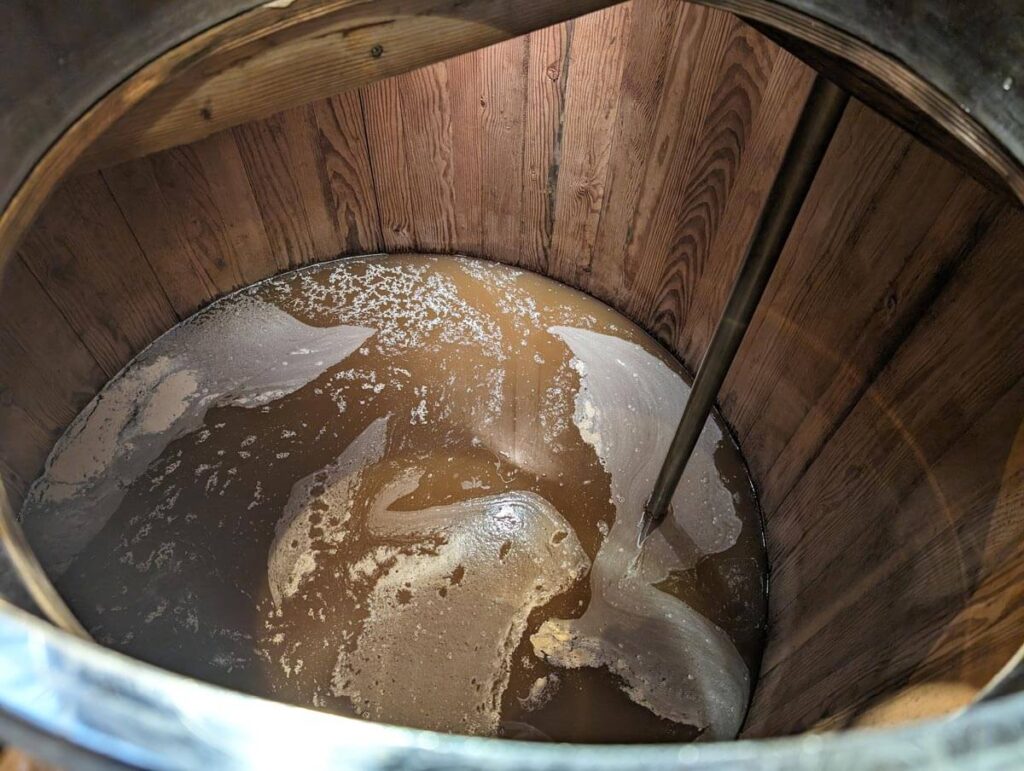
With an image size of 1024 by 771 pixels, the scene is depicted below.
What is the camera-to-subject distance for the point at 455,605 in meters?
1.30

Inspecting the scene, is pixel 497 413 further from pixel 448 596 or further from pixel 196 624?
pixel 196 624

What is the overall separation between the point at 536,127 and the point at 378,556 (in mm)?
1023

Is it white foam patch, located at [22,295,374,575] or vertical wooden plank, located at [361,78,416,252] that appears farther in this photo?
vertical wooden plank, located at [361,78,416,252]

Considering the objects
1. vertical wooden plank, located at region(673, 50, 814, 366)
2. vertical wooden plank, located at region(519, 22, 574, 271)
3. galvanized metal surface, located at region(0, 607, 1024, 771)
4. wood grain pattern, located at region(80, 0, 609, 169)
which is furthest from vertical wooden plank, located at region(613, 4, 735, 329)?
galvanized metal surface, located at region(0, 607, 1024, 771)

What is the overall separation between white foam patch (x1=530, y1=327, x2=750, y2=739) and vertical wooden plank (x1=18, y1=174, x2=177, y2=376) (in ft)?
3.24

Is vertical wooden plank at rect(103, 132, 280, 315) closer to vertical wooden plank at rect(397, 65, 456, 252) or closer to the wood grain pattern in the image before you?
vertical wooden plank at rect(397, 65, 456, 252)

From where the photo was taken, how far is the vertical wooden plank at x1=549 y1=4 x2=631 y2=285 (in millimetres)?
1430

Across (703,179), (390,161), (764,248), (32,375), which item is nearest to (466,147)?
(390,161)

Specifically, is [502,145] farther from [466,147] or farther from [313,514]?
[313,514]

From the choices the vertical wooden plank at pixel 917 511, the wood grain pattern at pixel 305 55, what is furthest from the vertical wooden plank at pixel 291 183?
the vertical wooden plank at pixel 917 511

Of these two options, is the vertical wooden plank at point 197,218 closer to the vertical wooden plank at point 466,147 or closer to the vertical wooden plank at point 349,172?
the vertical wooden plank at point 349,172

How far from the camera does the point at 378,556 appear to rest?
1.35 m

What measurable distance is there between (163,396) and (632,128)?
1.18 meters

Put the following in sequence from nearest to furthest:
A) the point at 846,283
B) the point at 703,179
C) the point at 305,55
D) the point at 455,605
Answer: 1. the point at 305,55
2. the point at 846,283
3. the point at 455,605
4. the point at 703,179
